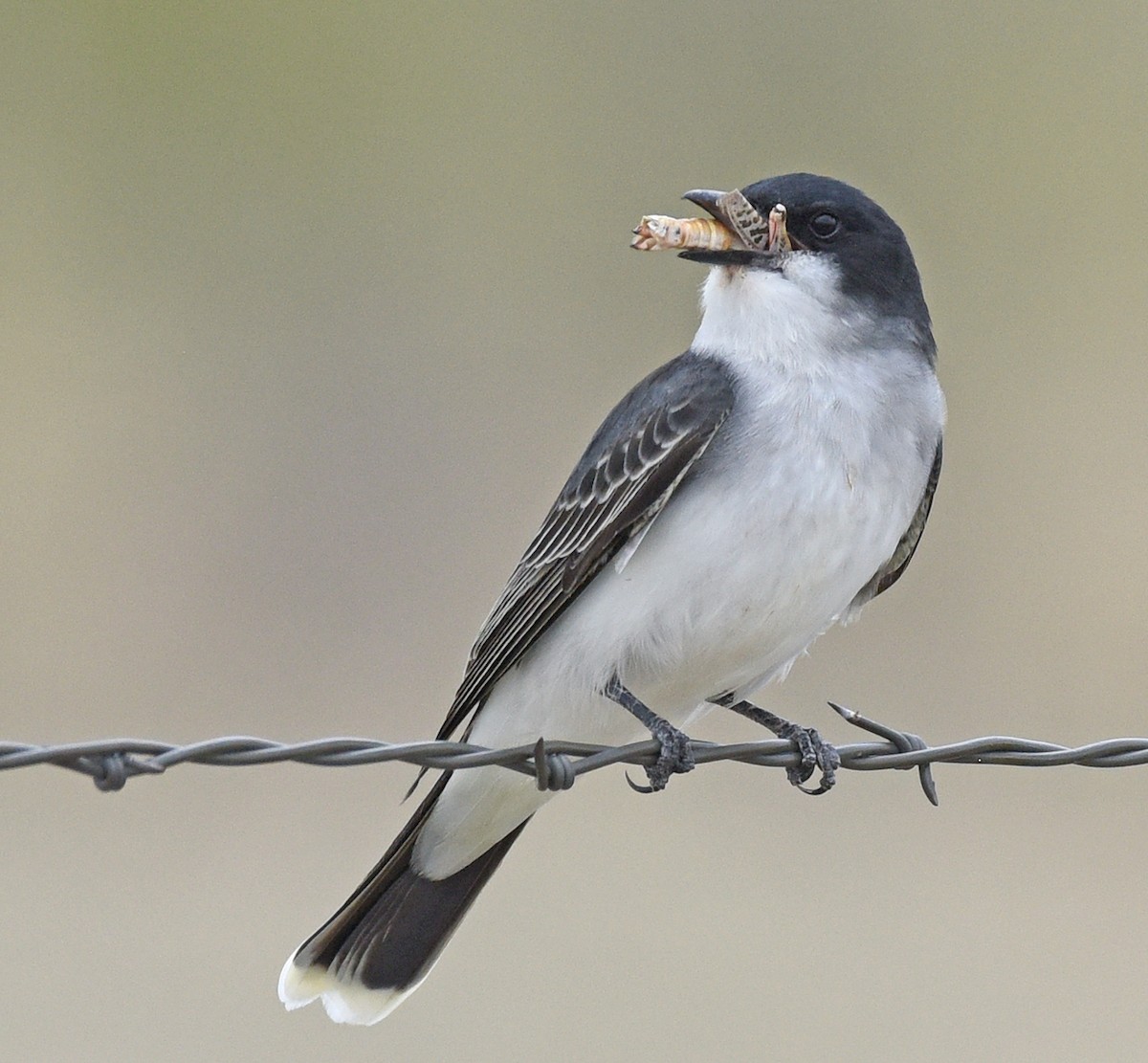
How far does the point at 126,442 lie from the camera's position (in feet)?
37.9

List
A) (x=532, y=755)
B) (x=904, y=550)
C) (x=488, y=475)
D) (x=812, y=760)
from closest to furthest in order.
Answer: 1. (x=532, y=755)
2. (x=812, y=760)
3. (x=904, y=550)
4. (x=488, y=475)

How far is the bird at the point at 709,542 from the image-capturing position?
15.9ft

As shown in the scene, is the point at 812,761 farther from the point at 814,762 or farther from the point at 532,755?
the point at 532,755

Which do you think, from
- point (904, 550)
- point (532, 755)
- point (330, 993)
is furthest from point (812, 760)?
point (330, 993)

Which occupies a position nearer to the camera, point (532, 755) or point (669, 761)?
point (532, 755)

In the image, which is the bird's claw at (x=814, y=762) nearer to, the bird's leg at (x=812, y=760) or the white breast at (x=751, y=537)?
the bird's leg at (x=812, y=760)

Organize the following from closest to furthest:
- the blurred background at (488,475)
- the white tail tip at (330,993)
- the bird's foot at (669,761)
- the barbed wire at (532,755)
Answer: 1. the barbed wire at (532,755)
2. the bird's foot at (669,761)
3. the white tail tip at (330,993)
4. the blurred background at (488,475)

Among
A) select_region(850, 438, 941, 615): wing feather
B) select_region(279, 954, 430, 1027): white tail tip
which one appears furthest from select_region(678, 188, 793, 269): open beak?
select_region(279, 954, 430, 1027): white tail tip

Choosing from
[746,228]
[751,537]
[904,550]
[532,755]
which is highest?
[746,228]

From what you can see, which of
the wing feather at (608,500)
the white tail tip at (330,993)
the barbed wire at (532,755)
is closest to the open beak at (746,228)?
the wing feather at (608,500)

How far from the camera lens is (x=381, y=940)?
5426 mm

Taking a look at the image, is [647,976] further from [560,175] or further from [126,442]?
[560,175]

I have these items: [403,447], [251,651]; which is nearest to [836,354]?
[251,651]

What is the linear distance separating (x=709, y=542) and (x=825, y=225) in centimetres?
102
